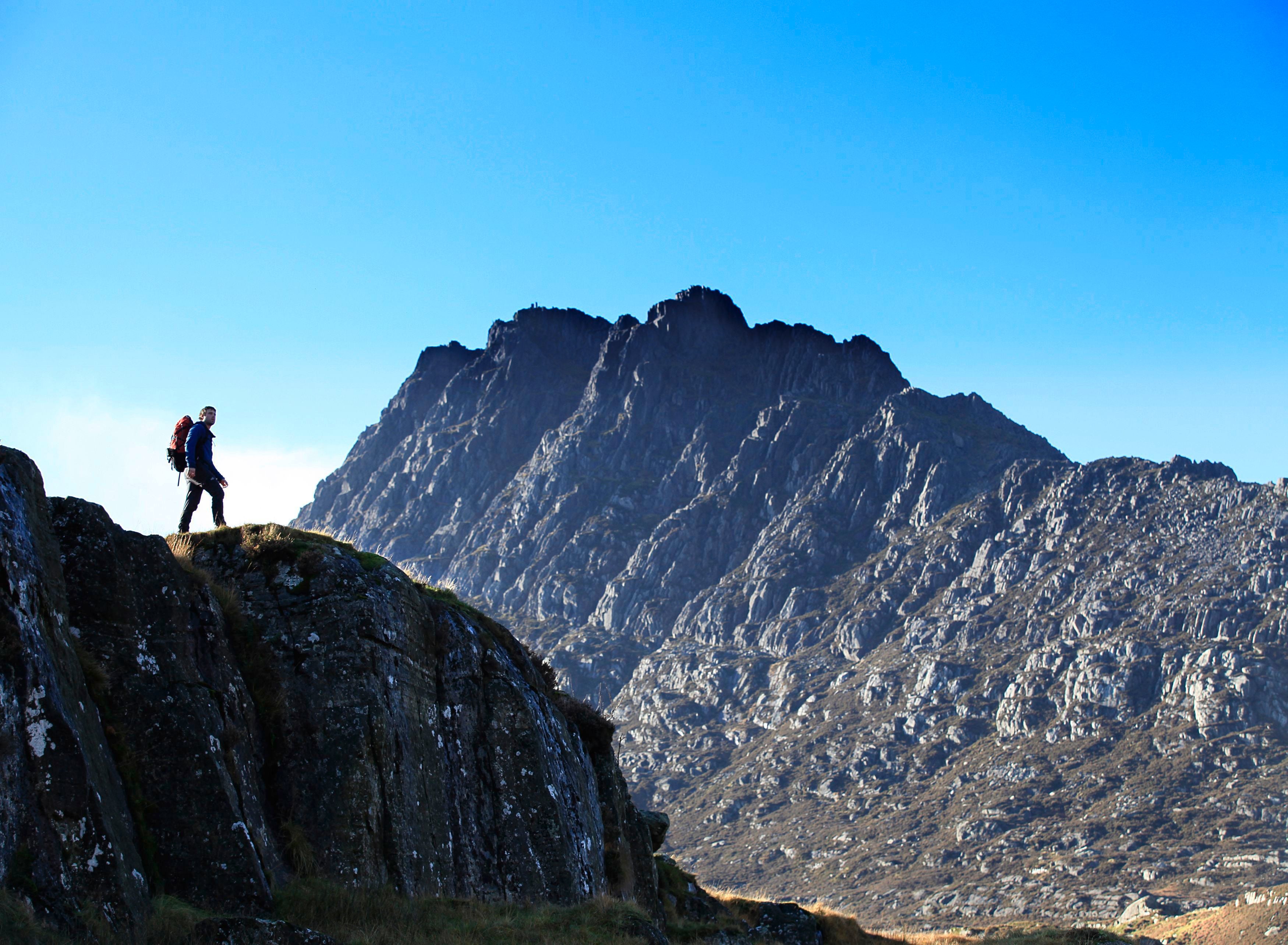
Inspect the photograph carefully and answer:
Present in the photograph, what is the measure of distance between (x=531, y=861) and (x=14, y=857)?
11.0m

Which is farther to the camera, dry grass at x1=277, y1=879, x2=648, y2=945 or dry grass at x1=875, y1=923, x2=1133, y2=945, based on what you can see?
dry grass at x1=875, y1=923, x2=1133, y2=945

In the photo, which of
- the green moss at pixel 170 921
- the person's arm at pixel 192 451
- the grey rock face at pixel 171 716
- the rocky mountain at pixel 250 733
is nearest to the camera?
the green moss at pixel 170 921

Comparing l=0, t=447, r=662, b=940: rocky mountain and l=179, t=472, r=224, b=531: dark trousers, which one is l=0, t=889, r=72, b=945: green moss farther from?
l=179, t=472, r=224, b=531: dark trousers

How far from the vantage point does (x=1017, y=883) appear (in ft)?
653

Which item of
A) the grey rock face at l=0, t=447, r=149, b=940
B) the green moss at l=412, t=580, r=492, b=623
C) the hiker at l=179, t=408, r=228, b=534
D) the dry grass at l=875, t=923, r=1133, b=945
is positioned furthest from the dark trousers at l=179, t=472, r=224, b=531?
the dry grass at l=875, t=923, r=1133, b=945

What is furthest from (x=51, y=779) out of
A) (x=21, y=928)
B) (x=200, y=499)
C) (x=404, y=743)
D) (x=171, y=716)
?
(x=200, y=499)

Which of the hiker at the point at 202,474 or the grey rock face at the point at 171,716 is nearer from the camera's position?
the grey rock face at the point at 171,716

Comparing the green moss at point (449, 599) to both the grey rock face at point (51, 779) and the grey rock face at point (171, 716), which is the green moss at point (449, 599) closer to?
the grey rock face at point (171, 716)

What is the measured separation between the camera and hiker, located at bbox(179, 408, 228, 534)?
22953 mm

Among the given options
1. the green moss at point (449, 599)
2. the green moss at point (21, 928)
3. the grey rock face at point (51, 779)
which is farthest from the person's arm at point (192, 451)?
the green moss at point (21, 928)

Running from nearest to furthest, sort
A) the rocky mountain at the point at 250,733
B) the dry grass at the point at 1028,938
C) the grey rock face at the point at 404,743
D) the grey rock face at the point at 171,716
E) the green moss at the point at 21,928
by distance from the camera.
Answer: the green moss at the point at 21,928 < the rocky mountain at the point at 250,733 < the grey rock face at the point at 171,716 < the grey rock face at the point at 404,743 < the dry grass at the point at 1028,938

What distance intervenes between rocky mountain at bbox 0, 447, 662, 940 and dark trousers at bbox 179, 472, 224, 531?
159 centimetres

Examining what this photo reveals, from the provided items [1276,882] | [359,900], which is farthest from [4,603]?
[1276,882]

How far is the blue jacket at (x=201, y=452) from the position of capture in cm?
2298
